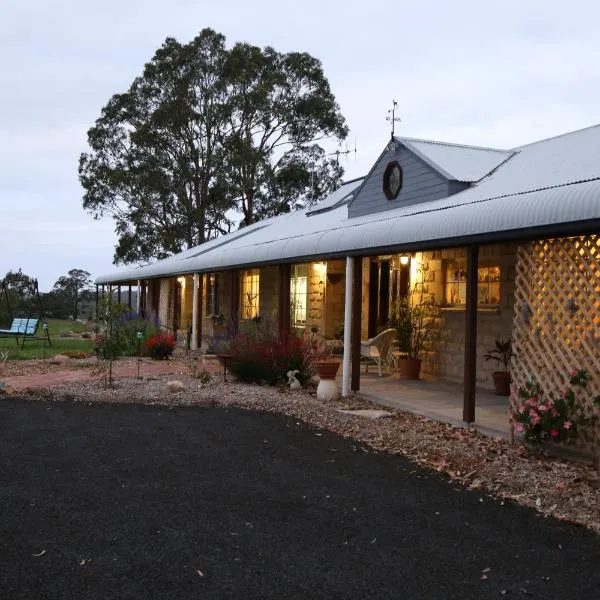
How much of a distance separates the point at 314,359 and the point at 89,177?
24.0 m

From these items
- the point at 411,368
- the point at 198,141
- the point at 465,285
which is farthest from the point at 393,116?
the point at 198,141

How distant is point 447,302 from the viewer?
1082cm

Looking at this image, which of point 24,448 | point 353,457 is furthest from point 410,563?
point 24,448

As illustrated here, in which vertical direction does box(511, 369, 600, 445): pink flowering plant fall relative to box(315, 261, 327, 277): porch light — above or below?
below

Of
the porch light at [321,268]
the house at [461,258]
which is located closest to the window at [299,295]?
the house at [461,258]

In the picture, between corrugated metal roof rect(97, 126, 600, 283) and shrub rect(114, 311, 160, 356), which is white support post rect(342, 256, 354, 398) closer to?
corrugated metal roof rect(97, 126, 600, 283)

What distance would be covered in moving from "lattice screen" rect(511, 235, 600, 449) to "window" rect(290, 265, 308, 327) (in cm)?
904

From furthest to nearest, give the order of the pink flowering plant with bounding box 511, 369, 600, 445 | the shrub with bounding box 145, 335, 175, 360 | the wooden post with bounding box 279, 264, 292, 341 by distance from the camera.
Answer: the shrub with bounding box 145, 335, 175, 360
the wooden post with bounding box 279, 264, 292, 341
the pink flowering plant with bounding box 511, 369, 600, 445

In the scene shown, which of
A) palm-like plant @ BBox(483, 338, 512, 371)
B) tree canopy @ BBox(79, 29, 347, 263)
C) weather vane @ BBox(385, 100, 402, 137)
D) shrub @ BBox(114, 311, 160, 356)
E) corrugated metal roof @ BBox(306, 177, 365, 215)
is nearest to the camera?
palm-like plant @ BBox(483, 338, 512, 371)

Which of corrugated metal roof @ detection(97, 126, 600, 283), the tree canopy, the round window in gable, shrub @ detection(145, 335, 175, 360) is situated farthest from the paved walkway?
the tree canopy

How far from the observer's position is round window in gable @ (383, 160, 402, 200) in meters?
11.4

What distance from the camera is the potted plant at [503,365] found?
9.10m

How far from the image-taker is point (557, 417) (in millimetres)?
5652

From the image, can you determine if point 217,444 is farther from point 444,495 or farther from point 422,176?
point 422,176
